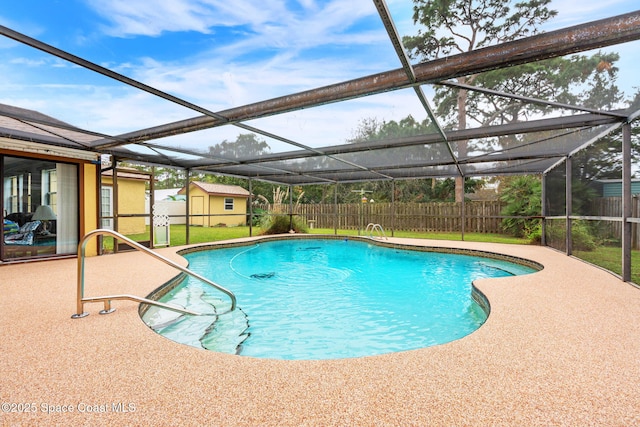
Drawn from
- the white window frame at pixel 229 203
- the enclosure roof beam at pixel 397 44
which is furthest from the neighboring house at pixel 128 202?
the enclosure roof beam at pixel 397 44

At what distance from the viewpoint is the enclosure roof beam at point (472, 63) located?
97.7 inches

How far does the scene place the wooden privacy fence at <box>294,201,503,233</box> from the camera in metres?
13.1

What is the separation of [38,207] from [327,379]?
7.53 meters

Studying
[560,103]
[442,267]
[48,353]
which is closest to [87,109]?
[48,353]

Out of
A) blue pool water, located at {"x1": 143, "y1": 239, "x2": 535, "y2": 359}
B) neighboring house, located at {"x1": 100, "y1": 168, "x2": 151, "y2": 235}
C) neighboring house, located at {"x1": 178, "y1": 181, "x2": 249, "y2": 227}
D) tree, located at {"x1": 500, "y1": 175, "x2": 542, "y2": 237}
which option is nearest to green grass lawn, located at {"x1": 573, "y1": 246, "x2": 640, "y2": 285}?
blue pool water, located at {"x1": 143, "y1": 239, "x2": 535, "y2": 359}

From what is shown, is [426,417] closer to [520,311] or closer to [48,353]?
[520,311]

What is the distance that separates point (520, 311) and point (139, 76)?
5.02 metres

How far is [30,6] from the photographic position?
2.50m

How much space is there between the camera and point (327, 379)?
1842mm

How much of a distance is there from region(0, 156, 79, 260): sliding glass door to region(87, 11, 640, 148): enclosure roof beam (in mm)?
4665

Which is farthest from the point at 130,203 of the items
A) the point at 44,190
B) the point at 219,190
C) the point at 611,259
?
the point at 611,259

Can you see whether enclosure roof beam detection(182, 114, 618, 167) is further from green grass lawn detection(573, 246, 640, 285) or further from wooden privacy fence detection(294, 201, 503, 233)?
wooden privacy fence detection(294, 201, 503, 233)

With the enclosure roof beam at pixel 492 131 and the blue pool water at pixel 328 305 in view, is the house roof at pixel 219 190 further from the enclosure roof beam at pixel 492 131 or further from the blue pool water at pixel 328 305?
the enclosure roof beam at pixel 492 131

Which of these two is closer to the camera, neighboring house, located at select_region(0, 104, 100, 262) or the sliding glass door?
neighboring house, located at select_region(0, 104, 100, 262)
